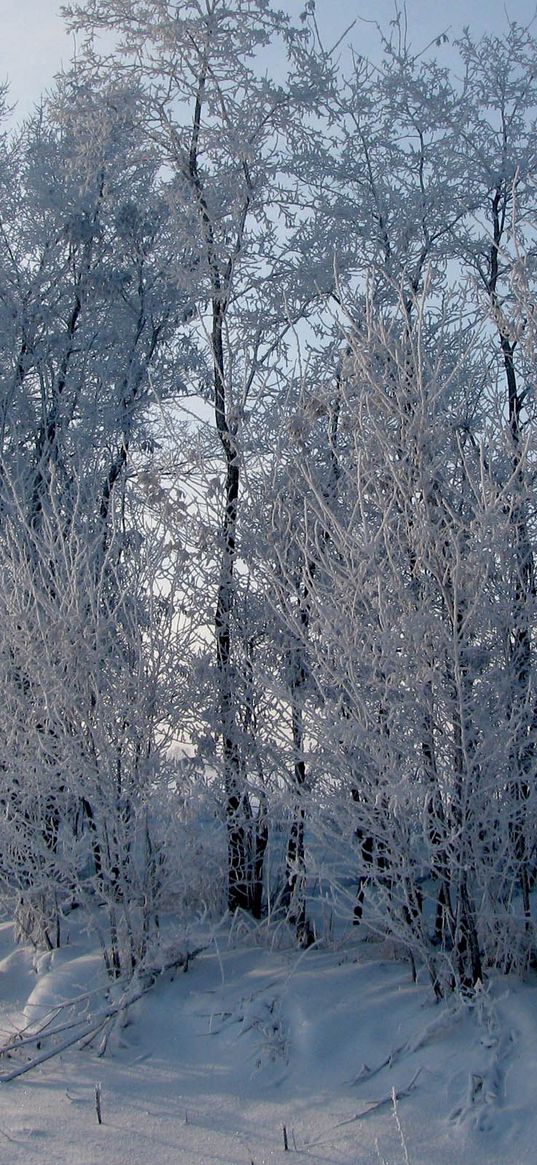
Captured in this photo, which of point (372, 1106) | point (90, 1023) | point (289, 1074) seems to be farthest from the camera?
point (90, 1023)

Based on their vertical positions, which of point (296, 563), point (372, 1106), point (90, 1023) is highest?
point (296, 563)

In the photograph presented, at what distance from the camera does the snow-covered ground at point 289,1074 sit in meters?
4.52

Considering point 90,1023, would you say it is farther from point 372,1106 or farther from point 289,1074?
point 372,1106

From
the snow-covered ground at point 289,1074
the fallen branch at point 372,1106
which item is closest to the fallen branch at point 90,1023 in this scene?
the snow-covered ground at point 289,1074

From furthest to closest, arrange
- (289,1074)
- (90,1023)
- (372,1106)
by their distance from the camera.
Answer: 1. (90,1023)
2. (289,1074)
3. (372,1106)

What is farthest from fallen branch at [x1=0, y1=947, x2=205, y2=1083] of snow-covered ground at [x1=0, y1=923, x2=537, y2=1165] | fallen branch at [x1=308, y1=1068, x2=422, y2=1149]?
fallen branch at [x1=308, y1=1068, x2=422, y2=1149]

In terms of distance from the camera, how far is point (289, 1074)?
523 centimetres

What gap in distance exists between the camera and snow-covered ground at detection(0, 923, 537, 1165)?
4.52 m

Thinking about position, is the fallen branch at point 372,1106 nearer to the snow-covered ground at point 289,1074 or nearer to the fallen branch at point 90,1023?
the snow-covered ground at point 289,1074

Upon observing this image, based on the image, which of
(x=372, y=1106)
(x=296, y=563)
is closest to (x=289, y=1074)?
(x=372, y=1106)

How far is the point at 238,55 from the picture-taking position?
802 centimetres

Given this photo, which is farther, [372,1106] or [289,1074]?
[289,1074]

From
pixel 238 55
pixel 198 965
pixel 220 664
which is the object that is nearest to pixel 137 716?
pixel 220 664

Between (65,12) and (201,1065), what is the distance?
798 cm
